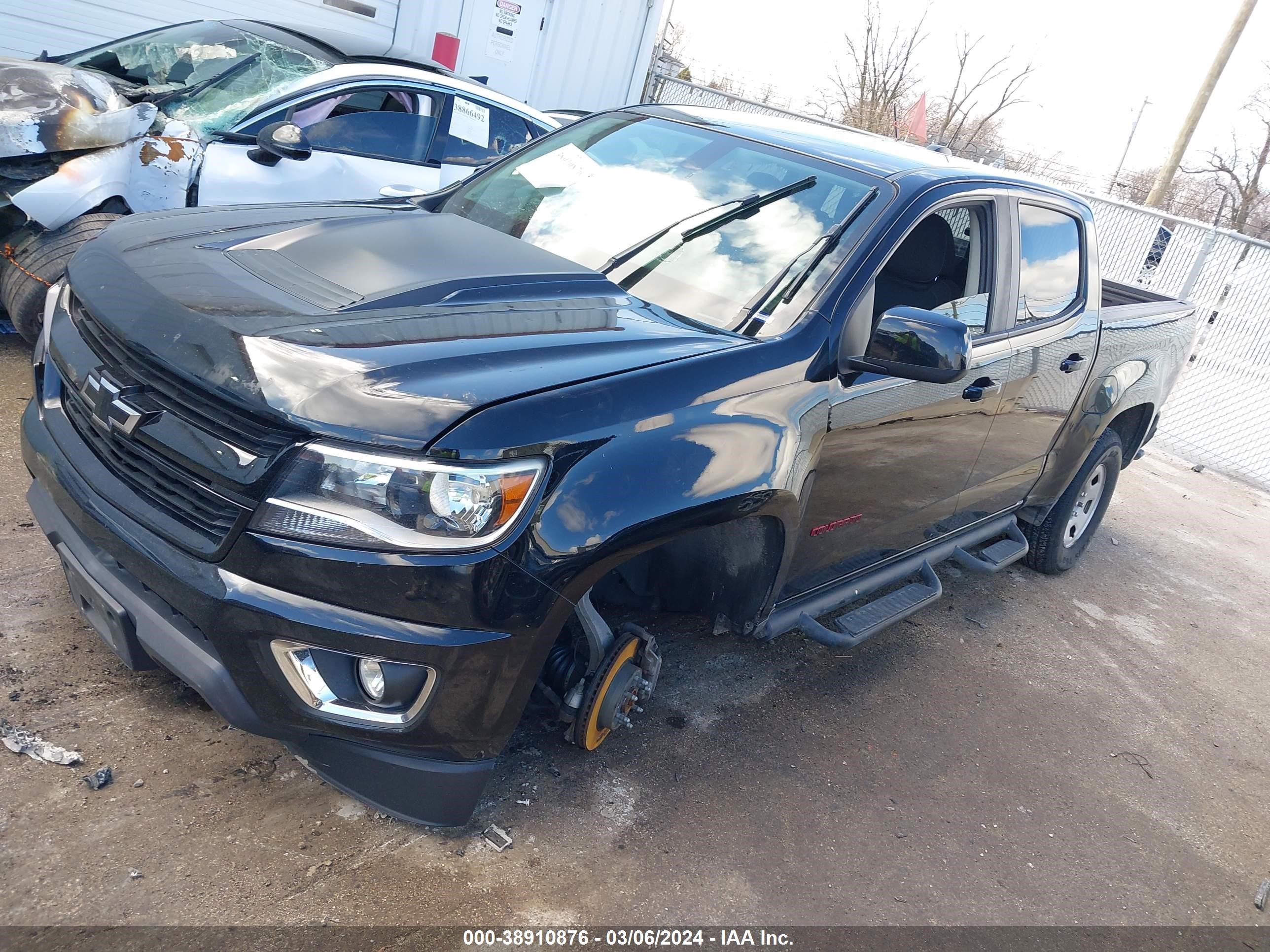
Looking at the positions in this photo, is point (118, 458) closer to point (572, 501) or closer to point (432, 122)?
point (572, 501)

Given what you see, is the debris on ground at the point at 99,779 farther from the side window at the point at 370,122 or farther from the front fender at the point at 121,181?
the side window at the point at 370,122

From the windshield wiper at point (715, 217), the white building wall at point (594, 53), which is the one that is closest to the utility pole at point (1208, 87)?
the white building wall at point (594, 53)

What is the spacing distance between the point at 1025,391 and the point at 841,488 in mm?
1338

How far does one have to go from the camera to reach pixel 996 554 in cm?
456

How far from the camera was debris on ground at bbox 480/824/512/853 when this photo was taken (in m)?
2.56

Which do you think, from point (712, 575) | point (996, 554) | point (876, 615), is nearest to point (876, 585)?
point (876, 615)

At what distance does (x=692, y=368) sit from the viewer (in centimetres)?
250

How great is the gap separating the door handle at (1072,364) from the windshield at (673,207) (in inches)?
60.3

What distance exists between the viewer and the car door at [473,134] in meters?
6.11

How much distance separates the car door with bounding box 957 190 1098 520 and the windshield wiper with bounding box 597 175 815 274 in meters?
1.09

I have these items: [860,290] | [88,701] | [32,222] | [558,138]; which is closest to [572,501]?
[860,290]

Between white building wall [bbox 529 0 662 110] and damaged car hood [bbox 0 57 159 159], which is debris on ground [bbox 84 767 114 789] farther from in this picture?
white building wall [bbox 529 0 662 110]

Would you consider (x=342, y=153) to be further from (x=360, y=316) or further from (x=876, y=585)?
(x=876, y=585)

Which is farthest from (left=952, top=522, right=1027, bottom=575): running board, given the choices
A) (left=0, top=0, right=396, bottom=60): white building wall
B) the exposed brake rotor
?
(left=0, top=0, right=396, bottom=60): white building wall
